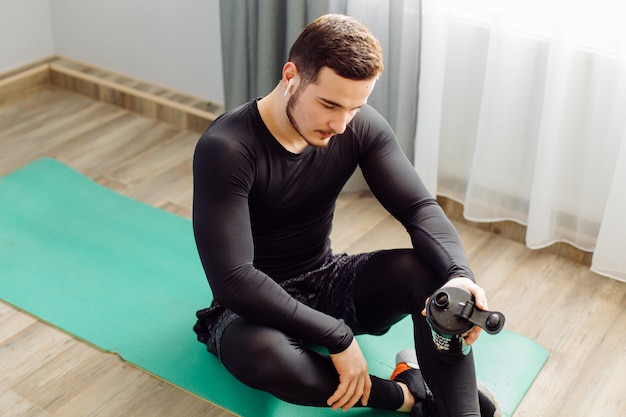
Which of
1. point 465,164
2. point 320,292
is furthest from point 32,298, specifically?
point 465,164

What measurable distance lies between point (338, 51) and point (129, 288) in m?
1.04

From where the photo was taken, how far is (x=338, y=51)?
156 cm

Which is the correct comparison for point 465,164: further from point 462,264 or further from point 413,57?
point 462,264

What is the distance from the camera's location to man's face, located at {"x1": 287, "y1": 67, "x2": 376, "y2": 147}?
1575 mm

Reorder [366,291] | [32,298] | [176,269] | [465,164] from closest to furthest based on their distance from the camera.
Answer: [366,291] < [32,298] < [176,269] < [465,164]

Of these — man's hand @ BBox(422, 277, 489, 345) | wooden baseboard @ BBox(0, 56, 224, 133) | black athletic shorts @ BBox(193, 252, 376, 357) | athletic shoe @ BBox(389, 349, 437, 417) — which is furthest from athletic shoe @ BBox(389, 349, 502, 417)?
wooden baseboard @ BBox(0, 56, 224, 133)

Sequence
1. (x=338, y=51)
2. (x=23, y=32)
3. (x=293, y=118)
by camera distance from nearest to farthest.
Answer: (x=338, y=51) → (x=293, y=118) → (x=23, y=32)

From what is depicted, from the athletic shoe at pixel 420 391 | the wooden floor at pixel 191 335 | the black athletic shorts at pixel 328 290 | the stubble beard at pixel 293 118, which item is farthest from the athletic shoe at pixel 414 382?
the stubble beard at pixel 293 118

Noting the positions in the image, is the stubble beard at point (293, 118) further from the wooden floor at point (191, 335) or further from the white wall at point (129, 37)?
the white wall at point (129, 37)

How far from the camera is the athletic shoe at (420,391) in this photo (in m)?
1.80

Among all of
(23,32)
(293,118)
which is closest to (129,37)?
(23,32)

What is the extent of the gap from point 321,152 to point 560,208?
3.15 feet

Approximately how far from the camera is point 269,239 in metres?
1.87

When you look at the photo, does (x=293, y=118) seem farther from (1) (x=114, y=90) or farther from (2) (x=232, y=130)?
(1) (x=114, y=90)
